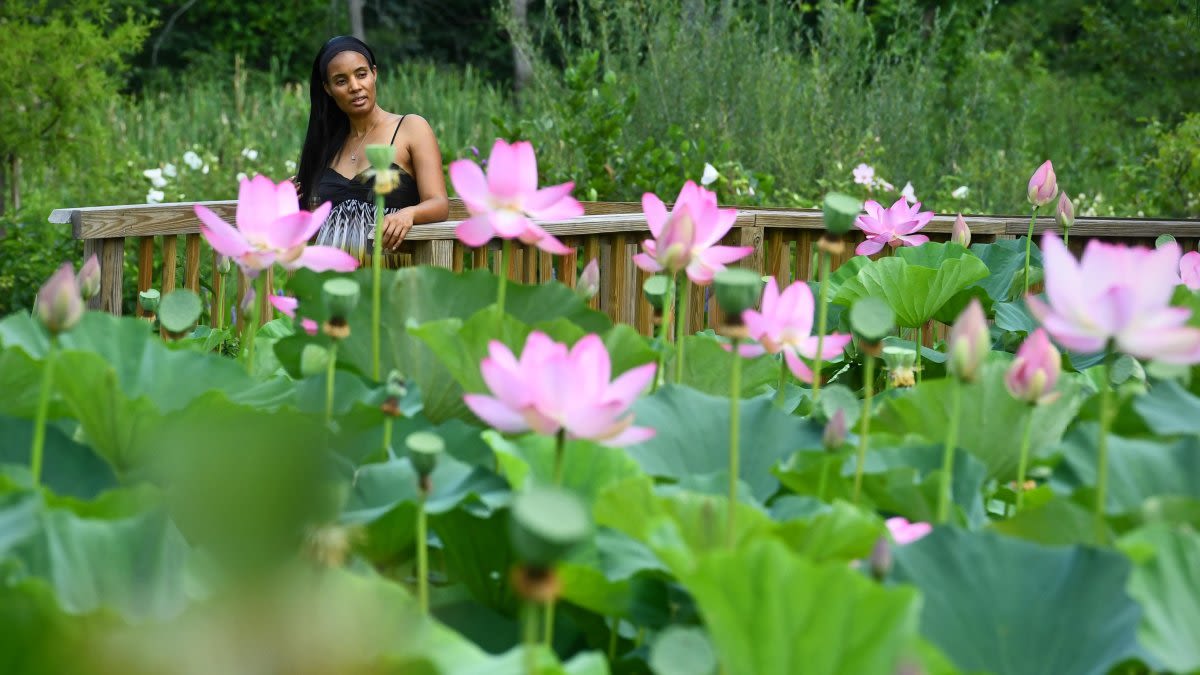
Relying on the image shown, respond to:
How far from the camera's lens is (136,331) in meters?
0.93

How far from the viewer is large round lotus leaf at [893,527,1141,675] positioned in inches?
24.0

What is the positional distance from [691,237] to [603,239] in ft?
8.14

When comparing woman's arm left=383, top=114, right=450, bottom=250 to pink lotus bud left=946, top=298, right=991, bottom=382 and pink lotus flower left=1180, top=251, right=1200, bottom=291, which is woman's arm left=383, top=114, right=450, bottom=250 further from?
pink lotus bud left=946, top=298, right=991, bottom=382

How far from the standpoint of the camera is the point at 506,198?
0.89 m

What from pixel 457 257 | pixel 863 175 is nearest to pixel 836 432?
pixel 457 257

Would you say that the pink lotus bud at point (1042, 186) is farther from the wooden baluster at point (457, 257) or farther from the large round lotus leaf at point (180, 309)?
the wooden baluster at point (457, 257)

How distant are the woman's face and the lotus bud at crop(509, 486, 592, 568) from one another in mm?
3754

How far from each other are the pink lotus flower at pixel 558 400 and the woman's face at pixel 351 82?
11.5 ft

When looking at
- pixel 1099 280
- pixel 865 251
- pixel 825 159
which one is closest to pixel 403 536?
pixel 1099 280

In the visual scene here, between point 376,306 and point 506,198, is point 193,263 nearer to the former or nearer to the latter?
point 376,306

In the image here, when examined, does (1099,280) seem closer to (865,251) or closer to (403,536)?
(403,536)

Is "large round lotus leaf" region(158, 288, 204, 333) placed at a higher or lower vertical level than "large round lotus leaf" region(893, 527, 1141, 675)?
higher

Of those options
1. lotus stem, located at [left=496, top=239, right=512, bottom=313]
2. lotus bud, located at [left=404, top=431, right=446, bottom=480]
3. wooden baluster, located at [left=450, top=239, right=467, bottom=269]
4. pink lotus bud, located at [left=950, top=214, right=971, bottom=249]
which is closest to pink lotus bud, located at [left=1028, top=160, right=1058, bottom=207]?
pink lotus bud, located at [left=950, top=214, right=971, bottom=249]

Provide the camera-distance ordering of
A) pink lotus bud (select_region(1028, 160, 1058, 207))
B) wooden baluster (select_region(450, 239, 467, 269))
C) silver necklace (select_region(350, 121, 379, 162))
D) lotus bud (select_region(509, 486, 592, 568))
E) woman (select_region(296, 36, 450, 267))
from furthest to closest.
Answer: silver necklace (select_region(350, 121, 379, 162)), woman (select_region(296, 36, 450, 267)), wooden baluster (select_region(450, 239, 467, 269)), pink lotus bud (select_region(1028, 160, 1058, 207)), lotus bud (select_region(509, 486, 592, 568))
